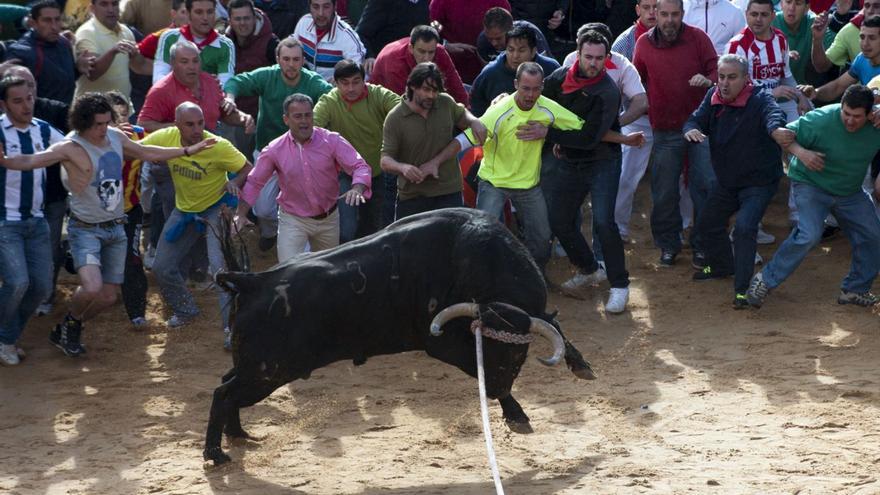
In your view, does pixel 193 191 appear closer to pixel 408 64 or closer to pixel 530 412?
pixel 408 64

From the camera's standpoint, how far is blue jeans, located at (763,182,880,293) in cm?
1128

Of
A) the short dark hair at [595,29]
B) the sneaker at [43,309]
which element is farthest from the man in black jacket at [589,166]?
the sneaker at [43,309]

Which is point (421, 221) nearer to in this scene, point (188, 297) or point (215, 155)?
point (215, 155)

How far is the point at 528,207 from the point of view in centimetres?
1143

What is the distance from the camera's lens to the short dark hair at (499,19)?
1250 cm

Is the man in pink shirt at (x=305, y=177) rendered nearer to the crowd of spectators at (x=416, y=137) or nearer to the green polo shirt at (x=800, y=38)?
the crowd of spectators at (x=416, y=137)

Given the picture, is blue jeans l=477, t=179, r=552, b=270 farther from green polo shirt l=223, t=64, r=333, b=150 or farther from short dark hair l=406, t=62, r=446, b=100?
green polo shirt l=223, t=64, r=333, b=150

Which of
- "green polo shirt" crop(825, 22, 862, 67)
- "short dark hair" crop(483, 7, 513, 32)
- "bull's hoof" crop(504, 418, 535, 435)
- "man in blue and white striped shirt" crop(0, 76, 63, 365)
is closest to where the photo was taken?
"bull's hoof" crop(504, 418, 535, 435)

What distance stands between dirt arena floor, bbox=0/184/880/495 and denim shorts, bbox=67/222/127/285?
0.81m

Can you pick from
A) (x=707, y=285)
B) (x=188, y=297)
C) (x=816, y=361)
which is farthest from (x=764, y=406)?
(x=188, y=297)

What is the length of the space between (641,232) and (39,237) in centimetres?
581

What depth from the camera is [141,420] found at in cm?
984

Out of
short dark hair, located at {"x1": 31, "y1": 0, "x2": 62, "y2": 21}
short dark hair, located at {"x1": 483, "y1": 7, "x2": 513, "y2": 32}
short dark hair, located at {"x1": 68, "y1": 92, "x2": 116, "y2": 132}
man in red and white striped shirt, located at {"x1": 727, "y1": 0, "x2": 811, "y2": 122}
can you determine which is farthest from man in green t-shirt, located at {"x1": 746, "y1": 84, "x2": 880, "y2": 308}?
short dark hair, located at {"x1": 31, "y1": 0, "x2": 62, "y2": 21}

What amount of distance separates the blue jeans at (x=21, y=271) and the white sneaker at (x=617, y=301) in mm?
4551
